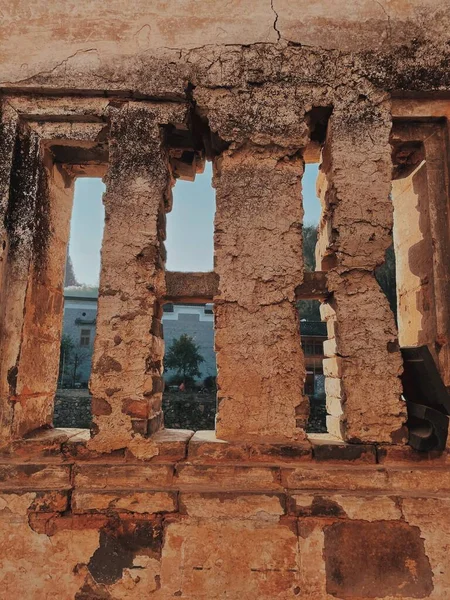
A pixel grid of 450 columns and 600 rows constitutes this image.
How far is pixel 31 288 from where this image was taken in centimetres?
316

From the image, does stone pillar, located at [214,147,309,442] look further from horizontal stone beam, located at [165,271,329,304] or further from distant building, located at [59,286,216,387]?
distant building, located at [59,286,216,387]

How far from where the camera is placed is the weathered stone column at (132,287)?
289 centimetres

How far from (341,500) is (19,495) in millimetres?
2019

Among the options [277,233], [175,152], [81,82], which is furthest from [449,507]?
[81,82]

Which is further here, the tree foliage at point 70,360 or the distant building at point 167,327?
the distant building at point 167,327

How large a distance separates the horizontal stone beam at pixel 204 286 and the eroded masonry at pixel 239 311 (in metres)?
0.02

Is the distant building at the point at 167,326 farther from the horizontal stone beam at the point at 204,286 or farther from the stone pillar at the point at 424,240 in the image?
the horizontal stone beam at the point at 204,286

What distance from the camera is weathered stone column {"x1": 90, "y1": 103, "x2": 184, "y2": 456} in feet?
9.50

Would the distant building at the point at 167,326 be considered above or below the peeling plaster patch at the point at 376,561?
above

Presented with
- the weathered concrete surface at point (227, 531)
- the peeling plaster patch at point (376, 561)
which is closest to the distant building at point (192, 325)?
the weathered concrete surface at point (227, 531)

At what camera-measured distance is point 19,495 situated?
2.71m

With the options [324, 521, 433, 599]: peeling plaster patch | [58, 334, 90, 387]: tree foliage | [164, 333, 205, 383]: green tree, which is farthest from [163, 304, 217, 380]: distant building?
[324, 521, 433, 599]: peeling plaster patch

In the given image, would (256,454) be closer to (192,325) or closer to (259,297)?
(259,297)

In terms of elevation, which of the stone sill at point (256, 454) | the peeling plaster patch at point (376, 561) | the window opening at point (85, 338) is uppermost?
the window opening at point (85, 338)
